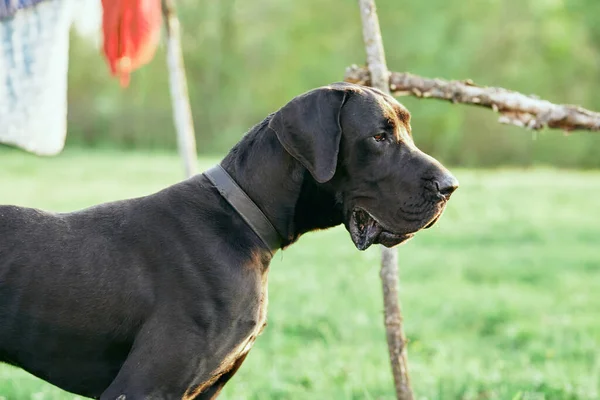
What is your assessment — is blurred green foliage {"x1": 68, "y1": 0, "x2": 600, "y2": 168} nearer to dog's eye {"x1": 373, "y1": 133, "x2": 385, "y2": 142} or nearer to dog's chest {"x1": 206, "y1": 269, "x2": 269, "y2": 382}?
dog's eye {"x1": 373, "y1": 133, "x2": 385, "y2": 142}

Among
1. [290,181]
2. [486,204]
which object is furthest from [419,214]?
[486,204]

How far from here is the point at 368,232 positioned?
3883mm

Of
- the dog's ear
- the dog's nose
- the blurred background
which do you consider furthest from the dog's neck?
the blurred background

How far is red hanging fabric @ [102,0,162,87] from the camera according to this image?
593 cm

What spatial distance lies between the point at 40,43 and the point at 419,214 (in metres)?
2.81

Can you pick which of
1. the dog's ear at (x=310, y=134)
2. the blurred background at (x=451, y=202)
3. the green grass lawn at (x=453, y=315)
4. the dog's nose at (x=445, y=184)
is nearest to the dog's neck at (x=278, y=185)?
the dog's ear at (x=310, y=134)

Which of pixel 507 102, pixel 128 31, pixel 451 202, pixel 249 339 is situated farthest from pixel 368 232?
pixel 451 202

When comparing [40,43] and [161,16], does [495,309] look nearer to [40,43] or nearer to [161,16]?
[161,16]

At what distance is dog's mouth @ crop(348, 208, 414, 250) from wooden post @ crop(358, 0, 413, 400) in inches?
36.7

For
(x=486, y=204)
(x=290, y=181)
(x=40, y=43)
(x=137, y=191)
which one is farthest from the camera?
(x=137, y=191)

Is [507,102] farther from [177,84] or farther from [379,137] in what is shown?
[177,84]

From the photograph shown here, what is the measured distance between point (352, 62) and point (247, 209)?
39.2 meters

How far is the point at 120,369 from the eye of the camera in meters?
3.62

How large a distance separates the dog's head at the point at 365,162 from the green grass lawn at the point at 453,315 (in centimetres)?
163
